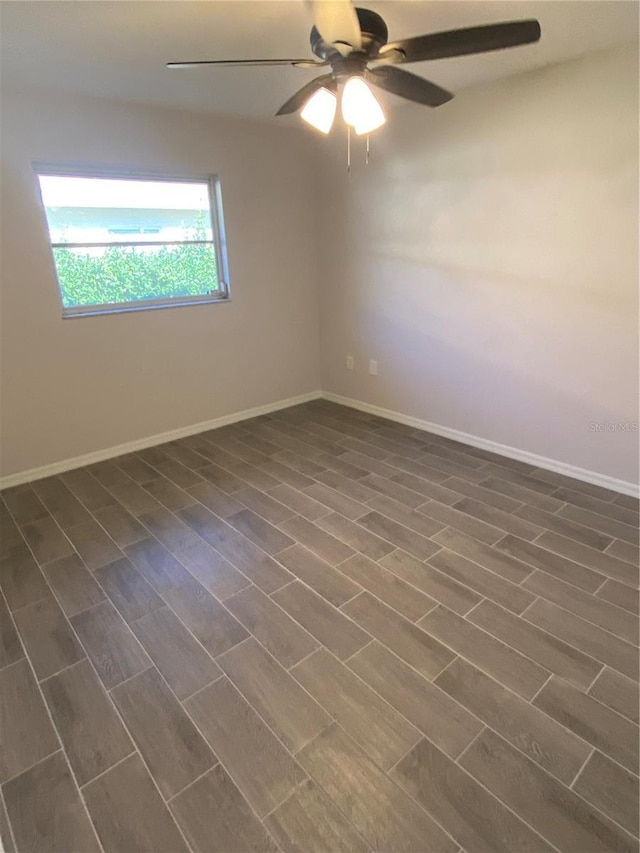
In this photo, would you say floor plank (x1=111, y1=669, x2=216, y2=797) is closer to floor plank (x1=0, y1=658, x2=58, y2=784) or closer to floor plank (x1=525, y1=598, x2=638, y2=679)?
floor plank (x1=0, y1=658, x2=58, y2=784)

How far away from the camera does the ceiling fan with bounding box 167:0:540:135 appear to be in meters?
1.45

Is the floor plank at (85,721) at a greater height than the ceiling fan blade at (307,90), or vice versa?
the ceiling fan blade at (307,90)

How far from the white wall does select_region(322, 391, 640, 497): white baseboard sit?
0.04 m

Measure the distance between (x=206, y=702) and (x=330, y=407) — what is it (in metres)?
3.10

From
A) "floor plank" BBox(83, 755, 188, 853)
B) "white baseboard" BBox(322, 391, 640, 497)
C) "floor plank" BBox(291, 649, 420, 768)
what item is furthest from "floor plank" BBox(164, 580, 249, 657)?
"white baseboard" BBox(322, 391, 640, 497)

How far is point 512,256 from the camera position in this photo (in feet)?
9.68

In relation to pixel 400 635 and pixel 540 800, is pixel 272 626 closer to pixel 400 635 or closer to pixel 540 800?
pixel 400 635

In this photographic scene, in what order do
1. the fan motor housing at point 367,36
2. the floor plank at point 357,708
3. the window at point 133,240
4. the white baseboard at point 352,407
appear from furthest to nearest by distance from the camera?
1. the window at point 133,240
2. the white baseboard at point 352,407
3. the fan motor housing at point 367,36
4. the floor plank at point 357,708

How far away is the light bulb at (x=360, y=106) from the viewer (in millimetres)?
1683

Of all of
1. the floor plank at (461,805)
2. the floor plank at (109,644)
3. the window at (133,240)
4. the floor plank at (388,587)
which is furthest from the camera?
the window at (133,240)

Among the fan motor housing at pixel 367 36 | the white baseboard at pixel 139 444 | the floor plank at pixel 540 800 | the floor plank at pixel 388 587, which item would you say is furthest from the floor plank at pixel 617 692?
the white baseboard at pixel 139 444

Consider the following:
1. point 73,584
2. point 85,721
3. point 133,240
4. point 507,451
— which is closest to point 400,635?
point 85,721

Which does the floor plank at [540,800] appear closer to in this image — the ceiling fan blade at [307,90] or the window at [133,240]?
the ceiling fan blade at [307,90]

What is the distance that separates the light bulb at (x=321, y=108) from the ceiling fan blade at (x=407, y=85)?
174 mm
